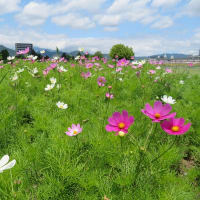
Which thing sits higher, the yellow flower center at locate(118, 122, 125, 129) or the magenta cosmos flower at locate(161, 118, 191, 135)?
the magenta cosmos flower at locate(161, 118, 191, 135)

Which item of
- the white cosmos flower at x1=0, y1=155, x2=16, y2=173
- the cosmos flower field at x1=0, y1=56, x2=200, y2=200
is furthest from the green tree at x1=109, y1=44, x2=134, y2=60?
the white cosmos flower at x1=0, y1=155, x2=16, y2=173

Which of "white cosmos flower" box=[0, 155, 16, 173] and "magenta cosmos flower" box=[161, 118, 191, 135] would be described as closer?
"white cosmos flower" box=[0, 155, 16, 173]

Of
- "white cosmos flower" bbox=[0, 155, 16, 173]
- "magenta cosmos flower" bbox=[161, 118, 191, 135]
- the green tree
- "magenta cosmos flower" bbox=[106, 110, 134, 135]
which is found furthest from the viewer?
the green tree

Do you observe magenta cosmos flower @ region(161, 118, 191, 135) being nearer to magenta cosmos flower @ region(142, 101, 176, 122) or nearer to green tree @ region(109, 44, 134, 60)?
magenta cosmos flower @ region(142, 101, 176, 122)

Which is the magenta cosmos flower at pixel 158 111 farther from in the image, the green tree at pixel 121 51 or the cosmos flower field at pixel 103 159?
the green tree at pixel 121 51

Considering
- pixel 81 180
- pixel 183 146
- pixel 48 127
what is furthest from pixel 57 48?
pixel 183 146

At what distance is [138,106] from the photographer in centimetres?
244

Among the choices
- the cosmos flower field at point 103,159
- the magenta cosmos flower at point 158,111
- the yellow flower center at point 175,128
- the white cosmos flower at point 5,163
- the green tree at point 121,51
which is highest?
the green tree at point 121,51

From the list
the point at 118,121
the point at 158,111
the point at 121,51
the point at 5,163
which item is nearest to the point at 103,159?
the point at 118,121

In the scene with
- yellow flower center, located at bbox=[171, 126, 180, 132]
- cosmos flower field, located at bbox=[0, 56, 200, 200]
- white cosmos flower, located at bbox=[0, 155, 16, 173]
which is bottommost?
cosmos flower field, located at bbox=[0, 56, 200, 200]

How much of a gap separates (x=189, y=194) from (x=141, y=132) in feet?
2.35

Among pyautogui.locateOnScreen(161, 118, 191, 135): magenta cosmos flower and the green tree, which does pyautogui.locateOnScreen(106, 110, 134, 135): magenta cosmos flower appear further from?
the green tree

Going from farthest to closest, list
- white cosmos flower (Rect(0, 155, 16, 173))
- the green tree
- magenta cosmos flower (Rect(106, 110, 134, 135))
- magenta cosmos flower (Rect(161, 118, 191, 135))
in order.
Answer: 1. the green tree
2. magenta cosmos flower (Rect(106, 110, 134, 135))
3. magenta cosmos flower (Rect(161, 118, 191, 135))
4. white cosmos flower (Rect(0, 155, 16, 173))

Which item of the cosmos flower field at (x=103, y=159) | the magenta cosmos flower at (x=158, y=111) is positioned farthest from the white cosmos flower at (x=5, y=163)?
the magenta cosmos flower at (x=158, y=111)
